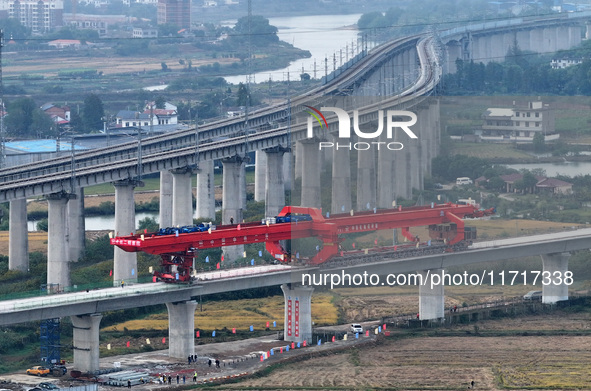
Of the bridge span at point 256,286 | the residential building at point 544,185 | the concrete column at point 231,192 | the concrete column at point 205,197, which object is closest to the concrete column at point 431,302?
the bridge span at point 256,286

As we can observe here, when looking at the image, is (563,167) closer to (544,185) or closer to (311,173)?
(544,185)

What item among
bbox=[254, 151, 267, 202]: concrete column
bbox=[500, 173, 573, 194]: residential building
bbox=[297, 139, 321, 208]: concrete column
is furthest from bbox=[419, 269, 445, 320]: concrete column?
bbox=[254, 151, 267, 202]: concrete column

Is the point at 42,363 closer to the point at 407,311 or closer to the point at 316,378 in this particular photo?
the point at 316,378

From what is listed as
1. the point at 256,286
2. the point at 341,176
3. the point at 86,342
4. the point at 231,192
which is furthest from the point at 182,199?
the point at 86,342

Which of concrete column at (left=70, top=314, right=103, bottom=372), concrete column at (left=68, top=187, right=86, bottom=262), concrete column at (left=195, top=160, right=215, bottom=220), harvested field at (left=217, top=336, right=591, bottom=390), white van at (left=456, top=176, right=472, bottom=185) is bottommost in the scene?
harvested field at (left=217, top=336, right=591, bottom=390)

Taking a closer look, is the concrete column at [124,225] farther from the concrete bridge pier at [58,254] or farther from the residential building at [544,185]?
the residential building at [544,185]

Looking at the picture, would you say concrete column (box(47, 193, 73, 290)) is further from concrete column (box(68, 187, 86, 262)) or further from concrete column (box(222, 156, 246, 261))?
concrete column (box(222, 156, 246, 261))
